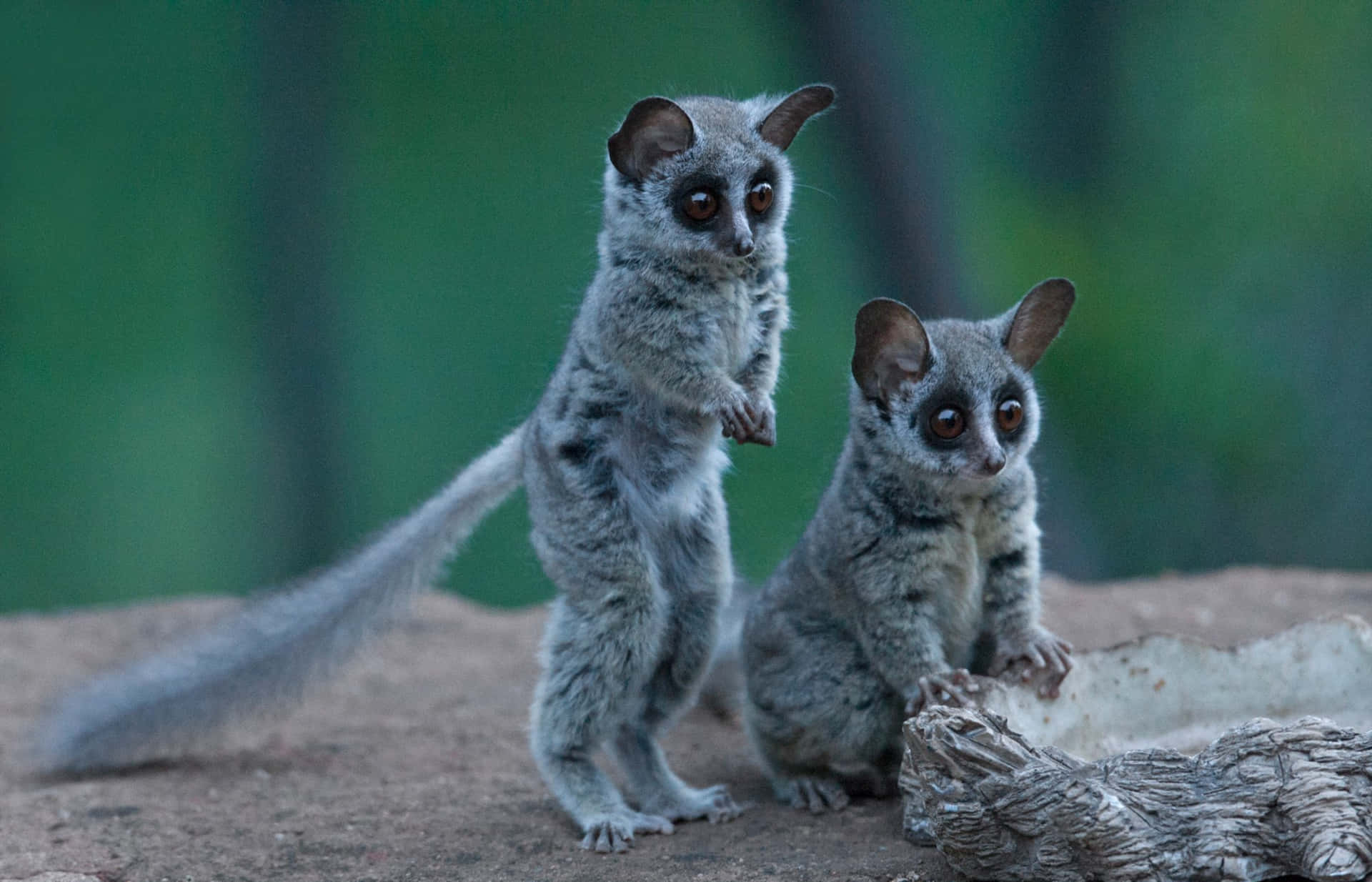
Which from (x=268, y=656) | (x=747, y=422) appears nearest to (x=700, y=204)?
(x=747, y=422)

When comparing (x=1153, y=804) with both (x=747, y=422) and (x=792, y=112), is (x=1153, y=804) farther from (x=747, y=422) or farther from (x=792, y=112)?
(x=792, y=112)

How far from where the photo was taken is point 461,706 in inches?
212

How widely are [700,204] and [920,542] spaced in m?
1.09

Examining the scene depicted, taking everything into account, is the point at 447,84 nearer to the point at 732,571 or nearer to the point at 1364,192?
the point at 732,571

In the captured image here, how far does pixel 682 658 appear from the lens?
3.88m

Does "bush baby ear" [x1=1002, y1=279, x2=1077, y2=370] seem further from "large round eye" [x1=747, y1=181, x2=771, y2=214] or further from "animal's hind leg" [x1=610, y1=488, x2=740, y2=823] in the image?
"animal's hind leg" [x1=610, y1=488, x2=740, y2=823]

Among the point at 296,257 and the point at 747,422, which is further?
the point at 296,257

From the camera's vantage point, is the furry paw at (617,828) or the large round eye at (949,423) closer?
the large round eye at (949,423)

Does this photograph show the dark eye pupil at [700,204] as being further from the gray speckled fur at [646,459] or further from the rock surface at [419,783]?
the rock surface at [419,783]

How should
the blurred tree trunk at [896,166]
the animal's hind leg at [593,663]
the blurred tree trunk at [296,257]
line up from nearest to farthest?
the animal's hind leg at [593,663]
the blurred tree trunk at [896,166]
the blurred tree trunk at [296,257]

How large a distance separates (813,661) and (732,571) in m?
0.43

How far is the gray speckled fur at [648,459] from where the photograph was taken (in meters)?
3.60

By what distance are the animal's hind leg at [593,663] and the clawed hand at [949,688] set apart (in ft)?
2.60

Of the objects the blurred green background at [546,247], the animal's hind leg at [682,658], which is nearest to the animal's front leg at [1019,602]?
the animal's hind leg at [682,658]
